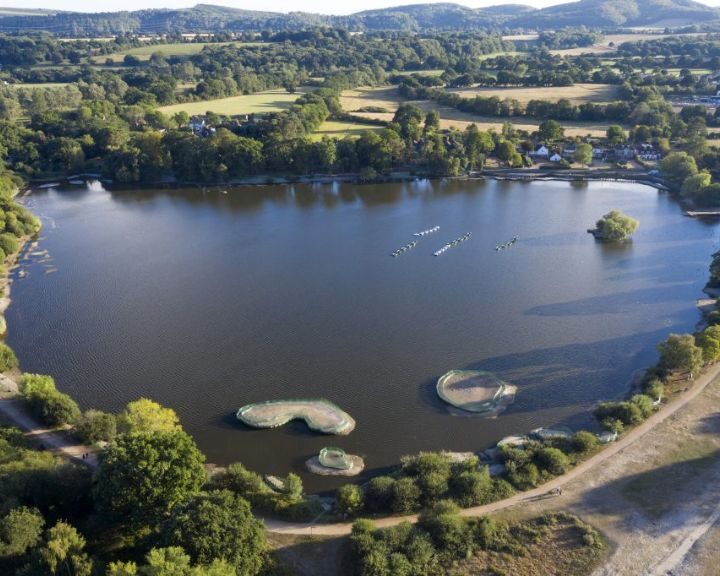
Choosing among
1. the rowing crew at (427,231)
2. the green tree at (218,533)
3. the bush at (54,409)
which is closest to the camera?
the green tree at (218,533)

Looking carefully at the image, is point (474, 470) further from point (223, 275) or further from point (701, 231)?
point (701, 231)

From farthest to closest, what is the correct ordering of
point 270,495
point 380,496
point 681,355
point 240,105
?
point 240,105, point 681,355, point 270,495, point 380,496

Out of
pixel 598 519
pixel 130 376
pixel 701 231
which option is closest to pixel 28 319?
pixel 130 376

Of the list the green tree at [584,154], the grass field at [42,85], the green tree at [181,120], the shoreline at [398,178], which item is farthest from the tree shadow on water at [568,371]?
the grass field at [42,85]

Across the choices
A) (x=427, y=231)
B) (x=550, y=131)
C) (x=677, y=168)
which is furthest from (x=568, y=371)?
(x=550, y=131)

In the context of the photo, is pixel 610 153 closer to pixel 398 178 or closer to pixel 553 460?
pixel 398 178

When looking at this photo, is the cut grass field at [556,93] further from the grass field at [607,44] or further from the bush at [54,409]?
the bush at [54,409]
